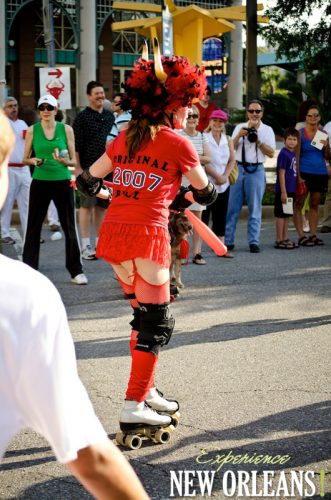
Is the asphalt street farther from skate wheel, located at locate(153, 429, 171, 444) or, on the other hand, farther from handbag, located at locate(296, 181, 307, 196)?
handbag, located at locate(296, 181, 307, 196)

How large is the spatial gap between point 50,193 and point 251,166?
3.40 metres

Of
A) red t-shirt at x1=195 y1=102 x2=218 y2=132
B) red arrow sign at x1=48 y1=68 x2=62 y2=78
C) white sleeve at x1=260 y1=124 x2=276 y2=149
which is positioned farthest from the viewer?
red arrow sign at x1=48 y1=68 x2=62 y2=78

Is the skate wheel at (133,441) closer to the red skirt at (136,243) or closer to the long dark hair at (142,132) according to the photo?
the red skirt at (136,243)

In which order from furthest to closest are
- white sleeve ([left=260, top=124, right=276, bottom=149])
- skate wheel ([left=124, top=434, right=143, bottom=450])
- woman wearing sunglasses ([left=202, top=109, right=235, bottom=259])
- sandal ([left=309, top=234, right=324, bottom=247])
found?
sandal ([left=309, top=234, right=324, bottom=247]), white sleeve ([left=260, top=124, right=276, bottom=149]), woman wearing sunglasses ([left=202, top=109, right=235, bottom=259]), skate wheel ([left=124, top=434, right=143, bottom=450])

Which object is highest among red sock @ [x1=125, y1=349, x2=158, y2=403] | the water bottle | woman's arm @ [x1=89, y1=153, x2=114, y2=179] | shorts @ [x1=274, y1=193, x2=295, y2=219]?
woman's arm @ [x1=89, y1=153, x2=114, y2=179]

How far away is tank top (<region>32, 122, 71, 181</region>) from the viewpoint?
31.6 ft

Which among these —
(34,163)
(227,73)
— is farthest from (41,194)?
(227,73)

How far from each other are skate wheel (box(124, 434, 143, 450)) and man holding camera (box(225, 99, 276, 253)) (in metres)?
7.56

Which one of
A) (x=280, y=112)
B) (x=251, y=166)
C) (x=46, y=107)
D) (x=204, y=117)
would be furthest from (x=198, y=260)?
(x=280, y=112)

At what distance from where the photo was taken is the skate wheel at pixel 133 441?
468cm

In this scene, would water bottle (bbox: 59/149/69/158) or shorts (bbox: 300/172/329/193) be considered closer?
water bottle (bbox: 59/149/69/158)

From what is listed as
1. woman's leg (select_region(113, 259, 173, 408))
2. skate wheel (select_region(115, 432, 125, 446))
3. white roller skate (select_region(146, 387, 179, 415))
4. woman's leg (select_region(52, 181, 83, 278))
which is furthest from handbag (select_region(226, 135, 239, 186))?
skate wheel (select_region(115, 432, 125, 446))

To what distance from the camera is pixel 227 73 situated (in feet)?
128

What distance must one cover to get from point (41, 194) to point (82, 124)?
1.55 meters
